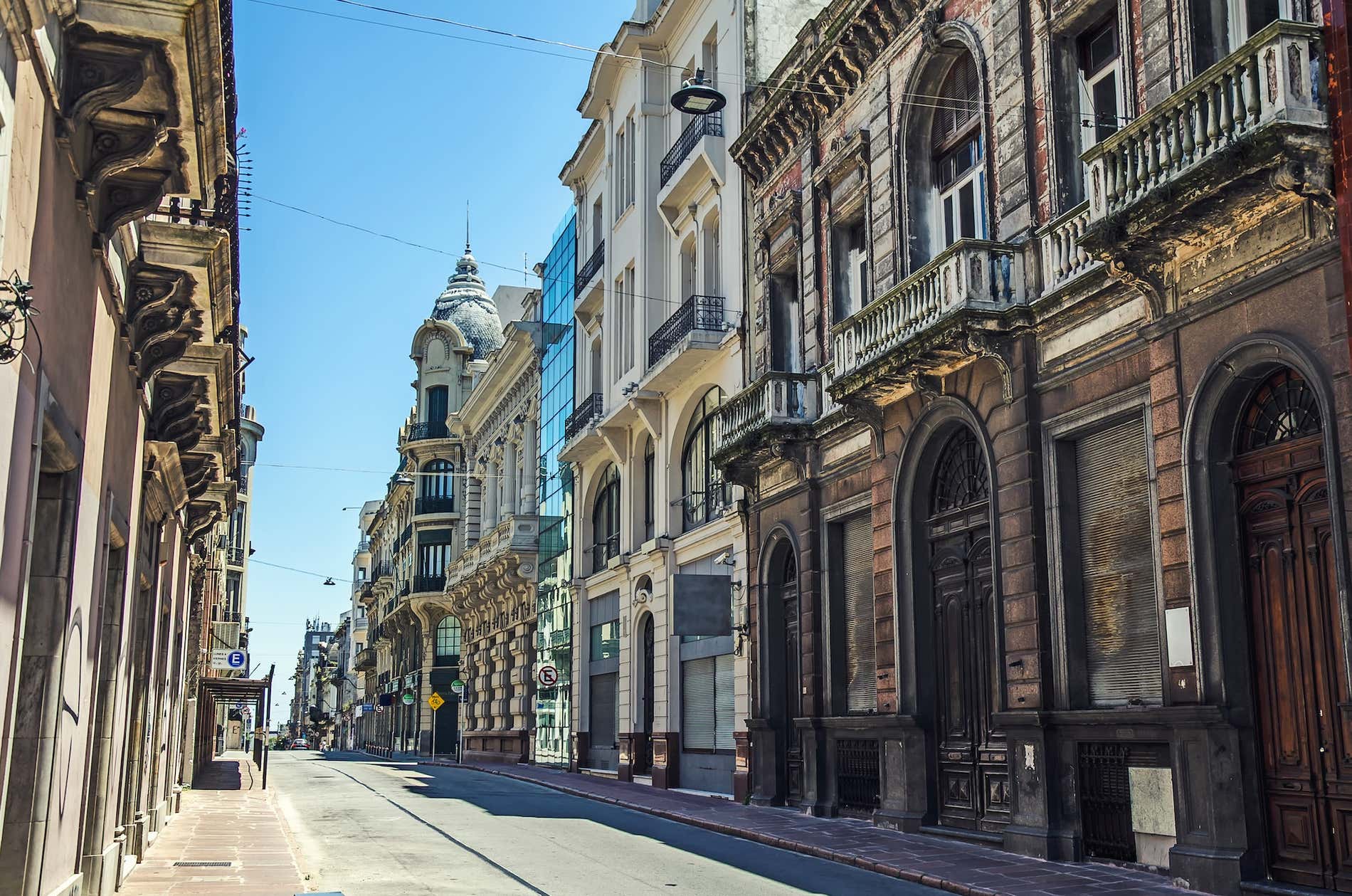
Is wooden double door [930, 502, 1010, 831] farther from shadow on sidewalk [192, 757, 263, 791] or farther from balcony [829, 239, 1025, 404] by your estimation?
shadow on sidewalk [192, 757, 263, 791]

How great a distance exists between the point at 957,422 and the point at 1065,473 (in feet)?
8.58

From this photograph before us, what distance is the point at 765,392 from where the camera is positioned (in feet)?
72.9

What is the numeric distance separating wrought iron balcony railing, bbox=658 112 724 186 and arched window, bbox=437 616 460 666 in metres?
36.1

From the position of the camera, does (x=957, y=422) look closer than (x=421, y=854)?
No

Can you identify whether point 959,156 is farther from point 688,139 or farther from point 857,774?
point 688,139

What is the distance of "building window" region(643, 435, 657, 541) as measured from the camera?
31.7 meters

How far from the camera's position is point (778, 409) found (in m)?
22.0

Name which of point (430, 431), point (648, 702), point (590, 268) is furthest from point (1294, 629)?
point (430, 431)

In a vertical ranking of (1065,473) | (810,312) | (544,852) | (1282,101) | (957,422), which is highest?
(810,312)

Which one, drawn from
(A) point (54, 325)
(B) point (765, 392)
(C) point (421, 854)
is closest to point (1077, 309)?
(B) point (765, 392)

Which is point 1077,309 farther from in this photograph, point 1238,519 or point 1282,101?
point 1282,101

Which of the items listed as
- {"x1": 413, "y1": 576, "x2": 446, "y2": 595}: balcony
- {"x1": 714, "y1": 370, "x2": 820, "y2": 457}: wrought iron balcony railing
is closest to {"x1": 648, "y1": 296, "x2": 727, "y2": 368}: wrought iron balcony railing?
{"x1": 714, "y1": 370, "x2": 820, "y2": 457}: wrought iron balcony railing

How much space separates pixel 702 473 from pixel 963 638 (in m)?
11.8

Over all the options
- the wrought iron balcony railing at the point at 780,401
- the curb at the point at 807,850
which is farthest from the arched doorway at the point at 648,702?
the wrought iron balcony railing at the point at 780,401
